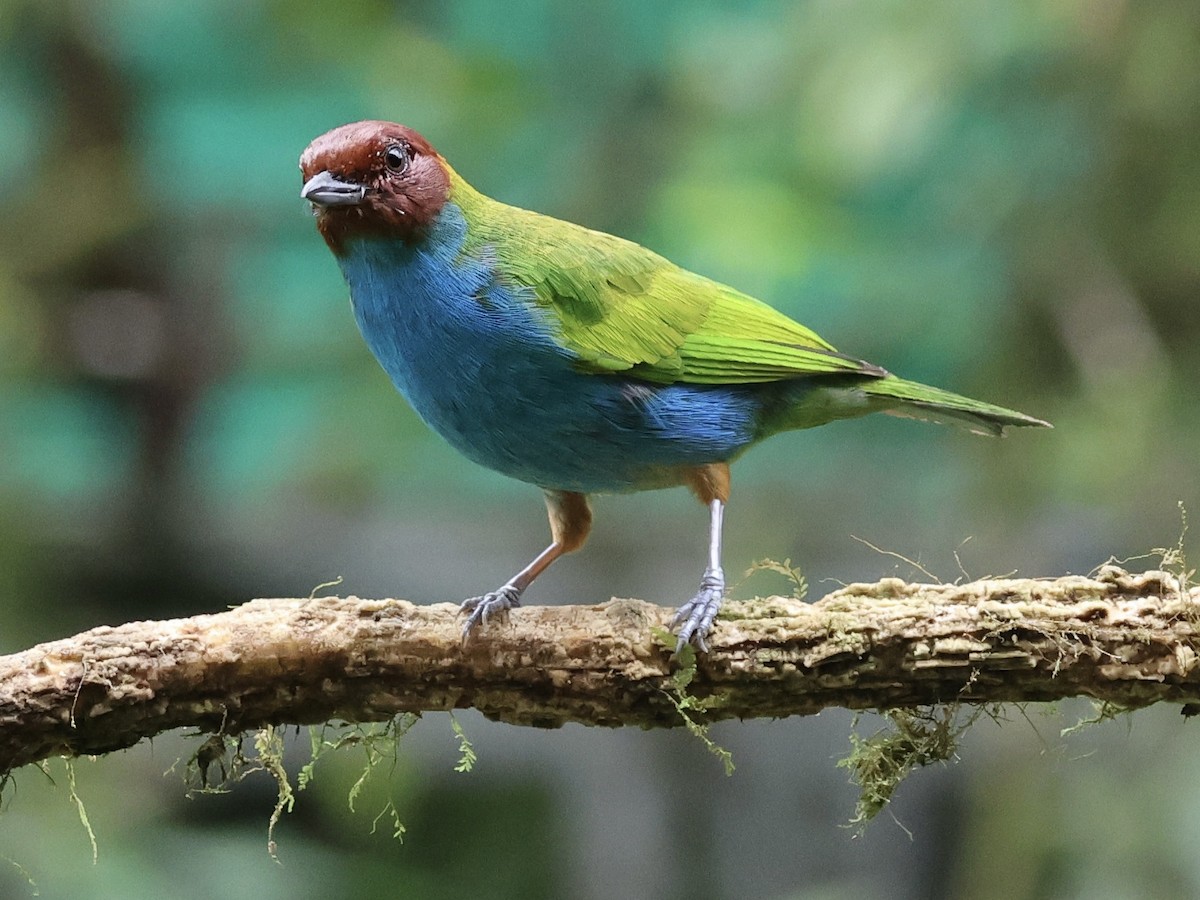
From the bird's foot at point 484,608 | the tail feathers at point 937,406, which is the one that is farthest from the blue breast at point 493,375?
the tail feathers at point 937,406

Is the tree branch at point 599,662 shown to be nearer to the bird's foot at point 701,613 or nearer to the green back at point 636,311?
the bird's foot at point 701,613

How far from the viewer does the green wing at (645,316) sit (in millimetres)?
3869

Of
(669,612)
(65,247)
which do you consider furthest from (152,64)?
Answer: (669,612)

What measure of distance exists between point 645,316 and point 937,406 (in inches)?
40.0

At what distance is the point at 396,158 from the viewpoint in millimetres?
3727

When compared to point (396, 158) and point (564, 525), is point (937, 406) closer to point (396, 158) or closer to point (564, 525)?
point (564, 525)

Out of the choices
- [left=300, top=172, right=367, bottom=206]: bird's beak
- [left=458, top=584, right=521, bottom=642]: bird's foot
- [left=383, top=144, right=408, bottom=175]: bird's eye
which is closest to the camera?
[left=458, top=584, right=521, bottom=642]: bird's foot

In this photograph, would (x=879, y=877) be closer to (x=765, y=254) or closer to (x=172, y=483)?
(x=765, y=254)

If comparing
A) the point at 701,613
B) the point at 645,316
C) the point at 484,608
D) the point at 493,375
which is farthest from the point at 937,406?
the point at 484,608

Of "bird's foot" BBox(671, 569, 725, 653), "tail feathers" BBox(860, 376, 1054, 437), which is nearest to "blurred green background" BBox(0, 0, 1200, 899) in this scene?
"tail feathers" BBox(860, 376, 1054, 437)

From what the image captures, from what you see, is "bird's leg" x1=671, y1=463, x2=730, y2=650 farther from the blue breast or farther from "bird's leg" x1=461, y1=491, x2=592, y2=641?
"bird's leg" x1=461, y1=491, x2=592, y2=641

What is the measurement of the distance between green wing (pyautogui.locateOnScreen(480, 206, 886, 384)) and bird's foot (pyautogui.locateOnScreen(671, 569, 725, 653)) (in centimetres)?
72

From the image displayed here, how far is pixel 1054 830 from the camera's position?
5219 mm

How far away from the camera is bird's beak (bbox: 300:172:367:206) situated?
140 inches
